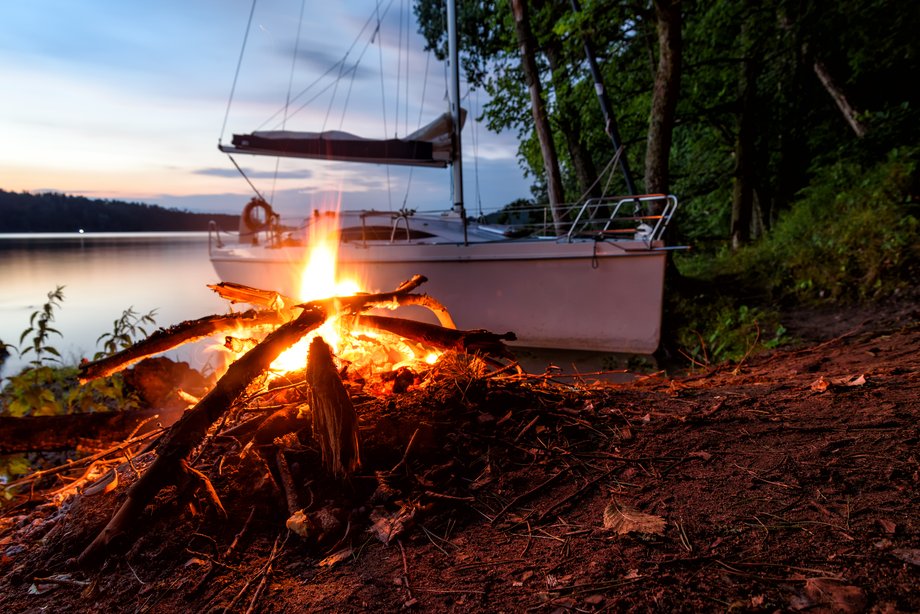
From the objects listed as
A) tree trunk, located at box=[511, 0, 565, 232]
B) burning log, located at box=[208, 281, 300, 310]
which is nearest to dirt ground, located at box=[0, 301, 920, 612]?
burning log, located at box=[208, 281, 300, 310]

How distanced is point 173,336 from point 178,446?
998mm

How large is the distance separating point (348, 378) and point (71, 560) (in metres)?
1.45

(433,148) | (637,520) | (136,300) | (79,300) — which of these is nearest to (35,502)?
(637,520)

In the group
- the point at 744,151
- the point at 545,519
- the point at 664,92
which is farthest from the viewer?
the point at 744,151

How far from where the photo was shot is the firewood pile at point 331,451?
195cm

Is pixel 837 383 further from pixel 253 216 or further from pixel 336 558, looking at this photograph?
pixel 253 216

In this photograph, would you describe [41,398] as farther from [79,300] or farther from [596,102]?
[79,300]

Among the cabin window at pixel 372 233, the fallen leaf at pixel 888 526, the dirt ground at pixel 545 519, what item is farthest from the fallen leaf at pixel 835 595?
the cabin window at pixel 372 233

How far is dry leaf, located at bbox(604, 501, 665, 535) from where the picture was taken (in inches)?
66.7

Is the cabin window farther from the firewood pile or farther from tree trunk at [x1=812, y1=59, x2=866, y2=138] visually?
tree trunk at [x1=812, y1=59, x2=866, y2=138]

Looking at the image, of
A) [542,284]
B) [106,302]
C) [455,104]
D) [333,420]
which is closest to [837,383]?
[333,420]

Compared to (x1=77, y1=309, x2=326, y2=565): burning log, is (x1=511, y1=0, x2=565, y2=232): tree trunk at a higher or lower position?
higher

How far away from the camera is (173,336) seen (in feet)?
9.05

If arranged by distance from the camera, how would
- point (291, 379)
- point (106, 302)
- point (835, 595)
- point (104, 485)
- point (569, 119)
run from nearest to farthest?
point (835, 595) < point (104, 485) < point (291, 379) < point (569, 119) < point (106, 302)
